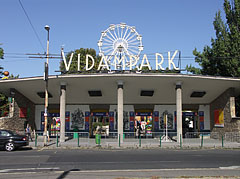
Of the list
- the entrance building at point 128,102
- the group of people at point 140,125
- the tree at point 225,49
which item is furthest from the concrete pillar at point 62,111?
the tree at point 225,49

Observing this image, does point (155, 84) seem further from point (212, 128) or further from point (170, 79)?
point (212, 128)

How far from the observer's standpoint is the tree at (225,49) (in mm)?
34016

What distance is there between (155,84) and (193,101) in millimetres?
6744

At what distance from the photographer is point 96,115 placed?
1267 inches

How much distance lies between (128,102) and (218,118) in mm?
9899

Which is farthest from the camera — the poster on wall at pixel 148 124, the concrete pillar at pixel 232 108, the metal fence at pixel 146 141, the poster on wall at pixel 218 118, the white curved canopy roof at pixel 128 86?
the poster on wall at pixel 148 124

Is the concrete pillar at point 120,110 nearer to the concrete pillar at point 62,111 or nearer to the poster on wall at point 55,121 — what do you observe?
the concrete pillar at point 62,111

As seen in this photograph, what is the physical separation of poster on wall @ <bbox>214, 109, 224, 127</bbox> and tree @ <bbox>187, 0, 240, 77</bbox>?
7.02m

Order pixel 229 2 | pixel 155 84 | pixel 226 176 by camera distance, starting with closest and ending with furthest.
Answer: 1. pixel 226 176
2. pixel 155 84
3. pixel 229 2

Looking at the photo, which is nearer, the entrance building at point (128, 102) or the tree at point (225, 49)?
the entrance building at point (128, 102)

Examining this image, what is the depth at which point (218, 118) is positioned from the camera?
2920 cm

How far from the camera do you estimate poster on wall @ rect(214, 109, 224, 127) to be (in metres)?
28.2

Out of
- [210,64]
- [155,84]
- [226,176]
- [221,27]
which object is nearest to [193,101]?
[155,84]

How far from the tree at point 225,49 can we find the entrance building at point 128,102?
5.67 metres
